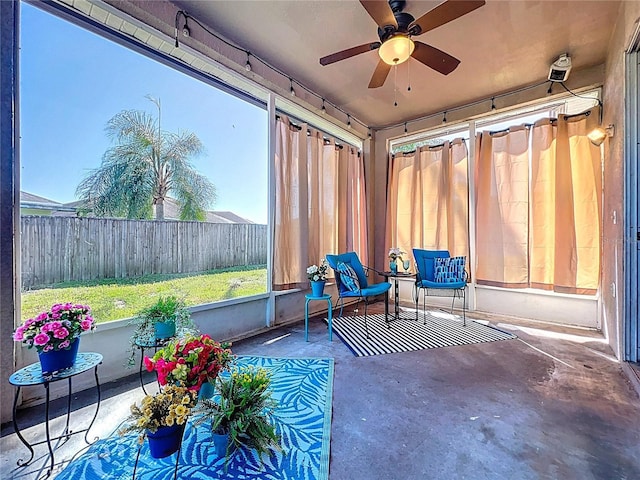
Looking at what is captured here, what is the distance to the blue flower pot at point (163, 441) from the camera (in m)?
1.18

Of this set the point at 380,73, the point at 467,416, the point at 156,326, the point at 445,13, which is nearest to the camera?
the point at 467,416

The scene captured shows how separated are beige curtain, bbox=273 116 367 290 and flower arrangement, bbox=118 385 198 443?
2.20 meters

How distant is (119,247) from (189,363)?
1.45 m

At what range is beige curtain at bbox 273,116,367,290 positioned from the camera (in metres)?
3.47

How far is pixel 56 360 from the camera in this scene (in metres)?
1.41

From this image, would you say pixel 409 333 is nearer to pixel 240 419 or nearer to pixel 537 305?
pixel 537 305

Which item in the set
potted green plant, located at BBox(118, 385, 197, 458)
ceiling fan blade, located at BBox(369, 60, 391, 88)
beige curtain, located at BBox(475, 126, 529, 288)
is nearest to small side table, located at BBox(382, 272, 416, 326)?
beige curtain, located at BBox(475, 126, 529, 288)

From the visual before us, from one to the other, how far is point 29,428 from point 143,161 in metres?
1.88

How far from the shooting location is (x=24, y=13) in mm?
1885

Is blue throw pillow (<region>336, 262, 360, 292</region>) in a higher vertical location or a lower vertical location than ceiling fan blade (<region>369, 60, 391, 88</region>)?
lower

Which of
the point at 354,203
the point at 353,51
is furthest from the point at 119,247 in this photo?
the point at 354,203

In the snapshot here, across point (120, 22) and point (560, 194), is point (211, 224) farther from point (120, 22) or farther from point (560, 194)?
point (560, 194)

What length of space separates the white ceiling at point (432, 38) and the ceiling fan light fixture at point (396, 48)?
41 cm

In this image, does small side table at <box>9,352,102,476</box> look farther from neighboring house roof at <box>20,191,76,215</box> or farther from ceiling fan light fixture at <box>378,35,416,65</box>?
ceiling fan light fixture at <box>378,35,416,65</box>
